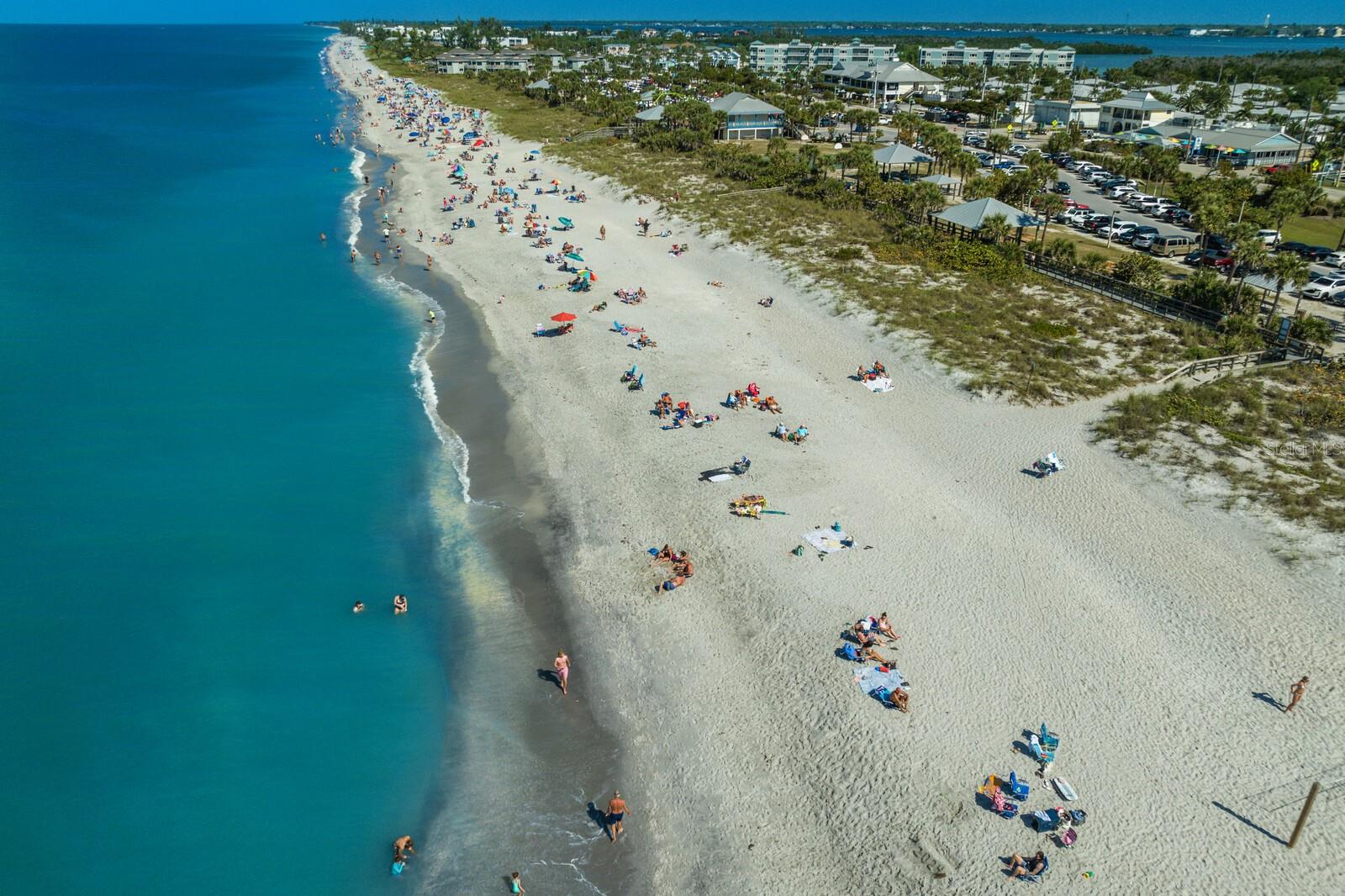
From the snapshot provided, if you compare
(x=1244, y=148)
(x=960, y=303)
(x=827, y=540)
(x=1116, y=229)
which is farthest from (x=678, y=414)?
(x=1244, y=148)

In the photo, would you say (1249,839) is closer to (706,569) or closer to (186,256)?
(706,569)

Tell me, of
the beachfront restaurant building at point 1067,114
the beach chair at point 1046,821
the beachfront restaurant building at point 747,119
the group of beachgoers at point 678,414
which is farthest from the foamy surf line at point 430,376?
the beachfront restaurant building at point 1067,114

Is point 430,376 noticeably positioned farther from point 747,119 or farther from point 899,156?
point 747,119

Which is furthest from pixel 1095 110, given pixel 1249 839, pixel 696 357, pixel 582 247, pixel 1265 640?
pixel 1249 839

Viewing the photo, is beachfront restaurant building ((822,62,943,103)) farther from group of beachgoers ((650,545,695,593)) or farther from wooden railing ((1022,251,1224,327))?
group of beachgoers ((650,545,695,593))

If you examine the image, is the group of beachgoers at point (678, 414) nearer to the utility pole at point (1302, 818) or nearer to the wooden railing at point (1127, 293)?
the utility pole at point (1302, 818)

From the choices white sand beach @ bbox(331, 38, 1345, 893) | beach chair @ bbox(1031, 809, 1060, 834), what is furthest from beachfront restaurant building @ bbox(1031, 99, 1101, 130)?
beach chair @ bbox(1031, 809, 1060, 834)
